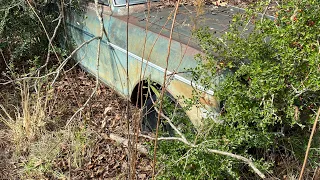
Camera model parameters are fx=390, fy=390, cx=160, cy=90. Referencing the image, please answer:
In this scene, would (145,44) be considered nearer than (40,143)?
Yes

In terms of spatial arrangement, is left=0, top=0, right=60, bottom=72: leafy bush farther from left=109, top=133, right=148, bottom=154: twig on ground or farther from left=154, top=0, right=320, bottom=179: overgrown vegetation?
left=154, top=0, right=320, bottom=179: overgrown vegetation

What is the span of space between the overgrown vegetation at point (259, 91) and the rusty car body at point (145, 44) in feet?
0.52

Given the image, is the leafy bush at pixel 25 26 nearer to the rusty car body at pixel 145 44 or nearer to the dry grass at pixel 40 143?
the rusty car body at pixel 145 44

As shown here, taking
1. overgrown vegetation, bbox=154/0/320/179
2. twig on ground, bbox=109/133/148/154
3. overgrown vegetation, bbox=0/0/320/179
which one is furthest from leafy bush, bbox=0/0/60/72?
overgrown vegetation, bbox=154/0/320/179

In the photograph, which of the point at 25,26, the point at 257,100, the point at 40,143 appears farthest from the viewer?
the point at 25,26

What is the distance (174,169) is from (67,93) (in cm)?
224

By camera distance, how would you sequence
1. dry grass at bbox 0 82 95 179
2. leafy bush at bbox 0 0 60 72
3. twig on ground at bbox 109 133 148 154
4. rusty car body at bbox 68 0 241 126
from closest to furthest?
rusty car body at bbox 68 0 241 126 → dry grass at bbox 0 82 95 179 → twig on ground at bbox 109 133 148 154 → leafy bush at bbox 0 0 60 72

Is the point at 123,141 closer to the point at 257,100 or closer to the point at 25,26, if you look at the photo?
the point at 257,100

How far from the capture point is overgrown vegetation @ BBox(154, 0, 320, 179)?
2.36m

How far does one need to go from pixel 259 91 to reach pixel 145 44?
1.14 meters

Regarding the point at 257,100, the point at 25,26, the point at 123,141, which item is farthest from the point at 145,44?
the point at 25,26

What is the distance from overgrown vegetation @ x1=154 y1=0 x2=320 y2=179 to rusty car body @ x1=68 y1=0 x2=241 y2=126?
0.16m

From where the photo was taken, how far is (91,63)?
4.18 metres

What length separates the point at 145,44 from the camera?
3.17 m
